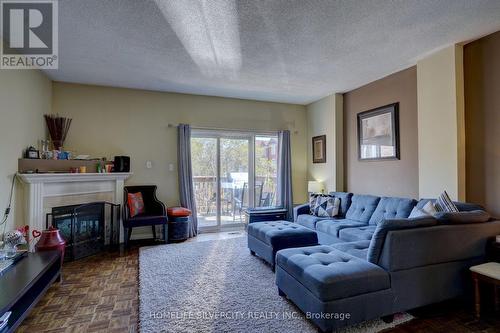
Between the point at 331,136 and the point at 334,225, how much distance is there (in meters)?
2.03

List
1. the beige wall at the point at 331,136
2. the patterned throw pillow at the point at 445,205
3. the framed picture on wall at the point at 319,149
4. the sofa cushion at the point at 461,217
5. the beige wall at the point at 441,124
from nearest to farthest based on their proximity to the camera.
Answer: the sofa cushion at the point at 461,217, the patterned throw pillow at the point at 445,205, the beige wall at the point at 441,124, the beige wall at the point at 331,136, the framed picture on wall at the point at 319,149

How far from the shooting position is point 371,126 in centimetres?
424

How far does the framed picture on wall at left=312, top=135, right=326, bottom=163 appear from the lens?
5.23 metres

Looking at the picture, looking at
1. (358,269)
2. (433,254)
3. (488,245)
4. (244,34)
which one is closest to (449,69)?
(488,245)

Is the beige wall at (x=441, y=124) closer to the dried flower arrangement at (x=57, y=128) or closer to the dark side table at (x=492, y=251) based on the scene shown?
the dark side table at (x=492, y=251)

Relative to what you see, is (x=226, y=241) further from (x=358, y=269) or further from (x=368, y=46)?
(x=368, y=46)

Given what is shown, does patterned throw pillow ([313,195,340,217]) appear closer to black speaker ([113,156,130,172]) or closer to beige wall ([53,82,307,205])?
beige wall ([53,82,307,205])

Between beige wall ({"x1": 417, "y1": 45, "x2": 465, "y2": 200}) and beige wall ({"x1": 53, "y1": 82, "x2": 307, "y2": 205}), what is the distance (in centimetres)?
285

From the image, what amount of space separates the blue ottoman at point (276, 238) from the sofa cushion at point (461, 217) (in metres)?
1.38

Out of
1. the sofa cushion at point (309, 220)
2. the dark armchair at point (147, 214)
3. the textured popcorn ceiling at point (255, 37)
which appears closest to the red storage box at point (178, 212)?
the dark armchair at point (147, 214)

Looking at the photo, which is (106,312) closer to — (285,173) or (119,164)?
(119,164)

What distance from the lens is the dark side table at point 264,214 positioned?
482cm

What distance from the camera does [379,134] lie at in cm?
411

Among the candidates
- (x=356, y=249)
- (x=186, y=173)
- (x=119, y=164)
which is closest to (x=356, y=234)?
(x=356, y=249)
